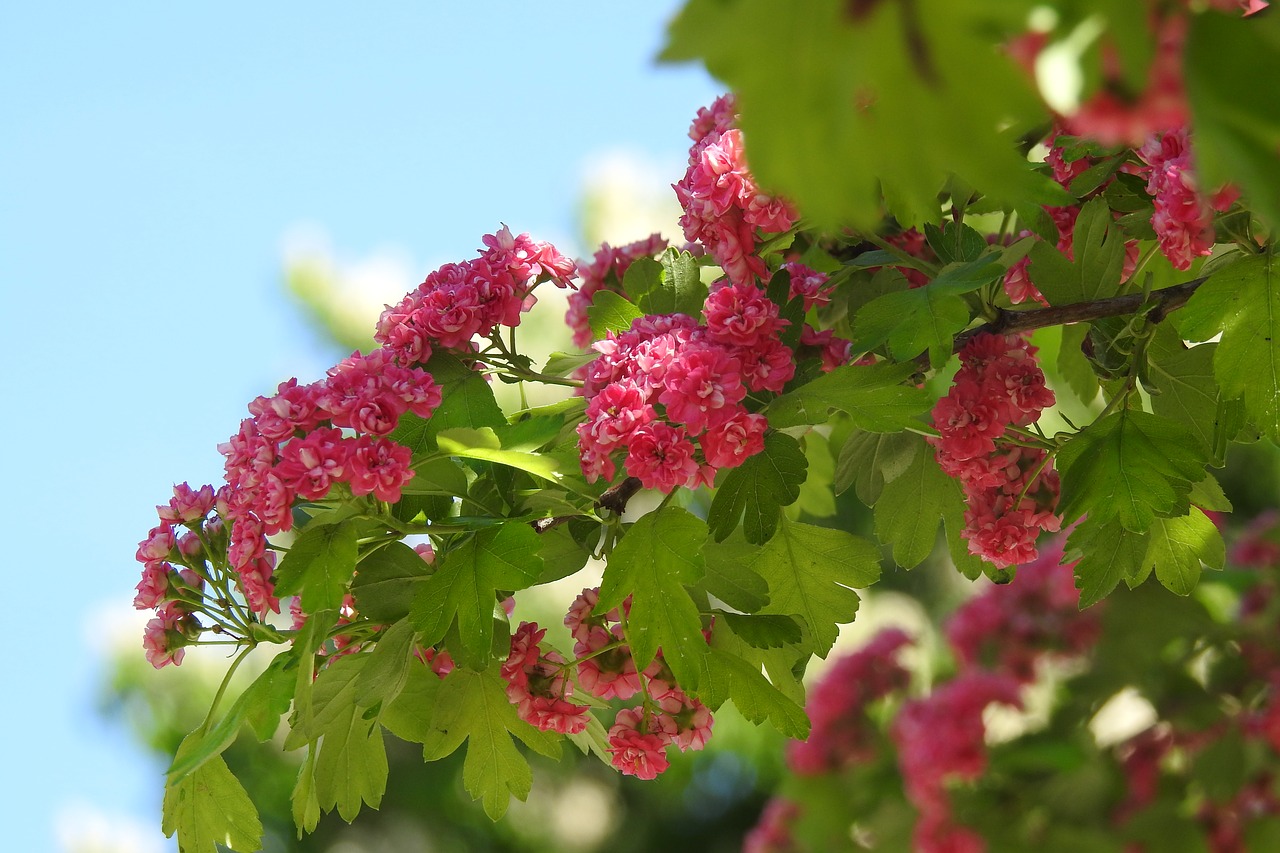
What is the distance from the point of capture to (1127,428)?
0.88 metres

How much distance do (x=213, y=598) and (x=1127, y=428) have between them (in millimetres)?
680

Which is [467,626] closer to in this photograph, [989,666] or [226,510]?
[226,510]

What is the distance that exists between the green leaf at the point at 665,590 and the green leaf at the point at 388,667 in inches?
5.5

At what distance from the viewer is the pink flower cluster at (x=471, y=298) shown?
90 centimetres

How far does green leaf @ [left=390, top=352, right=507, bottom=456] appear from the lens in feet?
2.90

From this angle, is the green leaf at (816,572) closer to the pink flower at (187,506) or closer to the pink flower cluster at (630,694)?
the pink flower cluster at (630,694)

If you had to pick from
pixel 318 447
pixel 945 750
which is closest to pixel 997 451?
pixel 318 447

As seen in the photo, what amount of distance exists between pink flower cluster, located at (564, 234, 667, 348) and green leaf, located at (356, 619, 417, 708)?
1.20ft

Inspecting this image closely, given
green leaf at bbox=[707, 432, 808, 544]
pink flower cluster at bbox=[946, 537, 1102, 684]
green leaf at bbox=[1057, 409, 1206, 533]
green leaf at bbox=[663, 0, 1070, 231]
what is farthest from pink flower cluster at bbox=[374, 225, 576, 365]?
pink flower cluster at bbox=[946, 537, 1102, 684]

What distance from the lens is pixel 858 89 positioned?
385 mm

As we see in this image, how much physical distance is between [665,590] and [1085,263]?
1.32 ft

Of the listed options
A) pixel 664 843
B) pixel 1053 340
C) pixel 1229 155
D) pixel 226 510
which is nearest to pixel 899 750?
pixel 1053 340

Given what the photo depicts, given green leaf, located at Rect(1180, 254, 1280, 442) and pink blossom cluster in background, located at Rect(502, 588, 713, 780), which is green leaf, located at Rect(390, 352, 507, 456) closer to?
pink blossom cluster in background, located at Rect(502, 588, 713, 780)

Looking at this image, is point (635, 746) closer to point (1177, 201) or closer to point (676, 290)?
point (676, 290)
